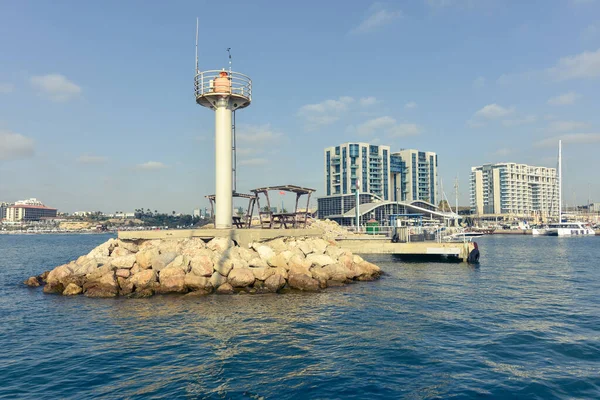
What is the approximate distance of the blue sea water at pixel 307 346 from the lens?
1109cm

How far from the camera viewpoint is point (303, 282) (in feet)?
82.6

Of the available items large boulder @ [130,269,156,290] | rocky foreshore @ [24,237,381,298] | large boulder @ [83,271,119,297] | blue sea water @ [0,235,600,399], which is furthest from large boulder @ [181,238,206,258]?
large boulder @ [83,271,119,297]

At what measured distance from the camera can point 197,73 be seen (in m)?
31.9

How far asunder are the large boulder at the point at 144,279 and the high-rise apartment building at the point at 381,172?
12183 cm

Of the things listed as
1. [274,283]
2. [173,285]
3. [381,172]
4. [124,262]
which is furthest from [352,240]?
[381,172]

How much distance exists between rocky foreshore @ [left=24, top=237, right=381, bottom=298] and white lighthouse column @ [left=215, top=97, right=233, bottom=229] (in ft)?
10.5

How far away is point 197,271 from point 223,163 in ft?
31.2

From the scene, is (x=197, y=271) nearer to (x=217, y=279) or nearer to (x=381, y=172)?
(x=217, y=279)

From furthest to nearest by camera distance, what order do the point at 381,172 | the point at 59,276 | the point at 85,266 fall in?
the point at 381,172, the point at 85,266, the point at 59,276

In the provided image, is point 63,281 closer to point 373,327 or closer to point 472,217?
point 373,327

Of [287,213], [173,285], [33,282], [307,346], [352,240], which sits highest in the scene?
[287,213]

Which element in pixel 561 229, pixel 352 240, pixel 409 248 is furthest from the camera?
pixel 561 229

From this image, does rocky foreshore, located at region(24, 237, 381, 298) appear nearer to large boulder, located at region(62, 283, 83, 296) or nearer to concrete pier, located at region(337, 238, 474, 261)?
large boulder, located at region(62, 283, 83, 296)

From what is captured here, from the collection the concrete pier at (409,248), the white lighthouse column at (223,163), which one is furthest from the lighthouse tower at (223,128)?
the concrete pier at (409,248)
